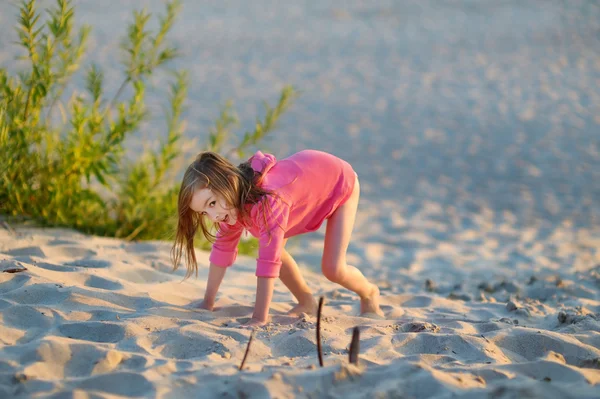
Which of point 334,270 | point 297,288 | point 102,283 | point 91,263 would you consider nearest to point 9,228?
point 91,263

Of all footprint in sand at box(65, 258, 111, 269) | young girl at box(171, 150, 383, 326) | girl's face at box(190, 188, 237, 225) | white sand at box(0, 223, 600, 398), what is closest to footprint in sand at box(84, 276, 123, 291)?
white sand at box(0, 223, 600, 398)

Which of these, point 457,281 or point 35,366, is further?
point 457,281

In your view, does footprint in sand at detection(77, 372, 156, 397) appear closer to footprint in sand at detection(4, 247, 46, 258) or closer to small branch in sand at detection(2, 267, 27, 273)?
small branch in sand at detection(2, 267, 27, 273)

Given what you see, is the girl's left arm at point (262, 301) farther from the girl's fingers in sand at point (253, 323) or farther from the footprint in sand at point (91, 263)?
the footprint in sand at point (91, 263)

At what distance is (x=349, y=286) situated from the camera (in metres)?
3.23

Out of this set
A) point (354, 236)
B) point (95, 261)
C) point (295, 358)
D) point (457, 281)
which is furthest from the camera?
point (354, 236)

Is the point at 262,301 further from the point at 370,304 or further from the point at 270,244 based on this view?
the point at 370,304

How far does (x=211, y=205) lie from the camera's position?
2.82 metres

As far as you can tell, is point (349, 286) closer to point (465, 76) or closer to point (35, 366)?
point (35, 366)

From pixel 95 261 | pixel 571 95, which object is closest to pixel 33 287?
pixel 95 261

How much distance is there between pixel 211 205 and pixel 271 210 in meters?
0.25

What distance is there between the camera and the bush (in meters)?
3.78

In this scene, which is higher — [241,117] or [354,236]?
[241,117]

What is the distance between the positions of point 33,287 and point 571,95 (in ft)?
31.8
